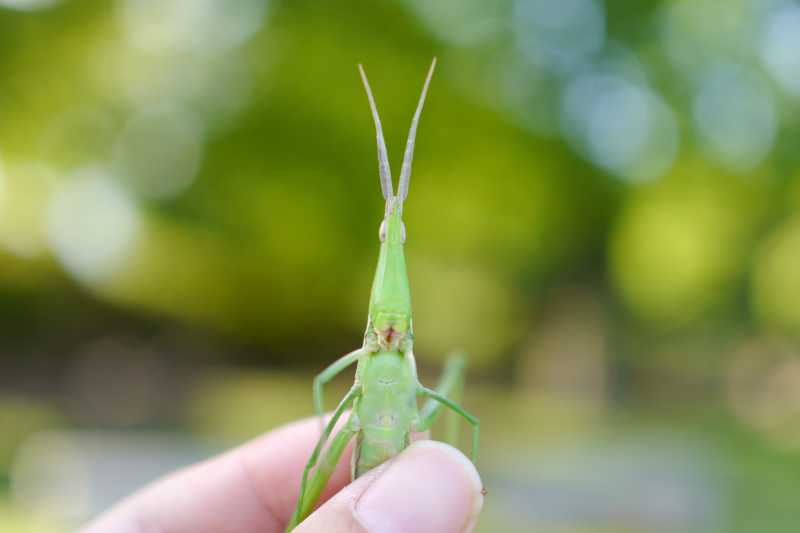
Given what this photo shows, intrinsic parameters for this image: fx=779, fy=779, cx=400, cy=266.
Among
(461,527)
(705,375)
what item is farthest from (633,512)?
(705,375)

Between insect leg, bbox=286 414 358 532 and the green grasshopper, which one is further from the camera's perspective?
insect leg, bbox=286 414 358 532

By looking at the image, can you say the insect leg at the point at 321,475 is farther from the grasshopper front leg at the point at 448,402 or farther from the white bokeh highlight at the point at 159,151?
the white bokeh highlight at the point at 159,151

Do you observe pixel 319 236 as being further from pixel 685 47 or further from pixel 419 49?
pixel 685 47

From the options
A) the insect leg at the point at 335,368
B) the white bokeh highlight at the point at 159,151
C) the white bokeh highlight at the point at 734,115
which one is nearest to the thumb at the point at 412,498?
the insect leg at the point at 335,368

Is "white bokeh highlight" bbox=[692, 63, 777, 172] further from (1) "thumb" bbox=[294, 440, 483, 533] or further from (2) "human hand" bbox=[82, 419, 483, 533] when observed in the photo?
(1) "thumb" bbox=[294, 440, 483, 533]

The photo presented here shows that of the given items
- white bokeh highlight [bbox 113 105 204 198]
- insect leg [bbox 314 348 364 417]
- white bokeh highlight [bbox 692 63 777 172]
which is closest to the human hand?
insect leg [bbox 314 348 364 417]

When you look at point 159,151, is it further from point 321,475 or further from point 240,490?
point 321,475
